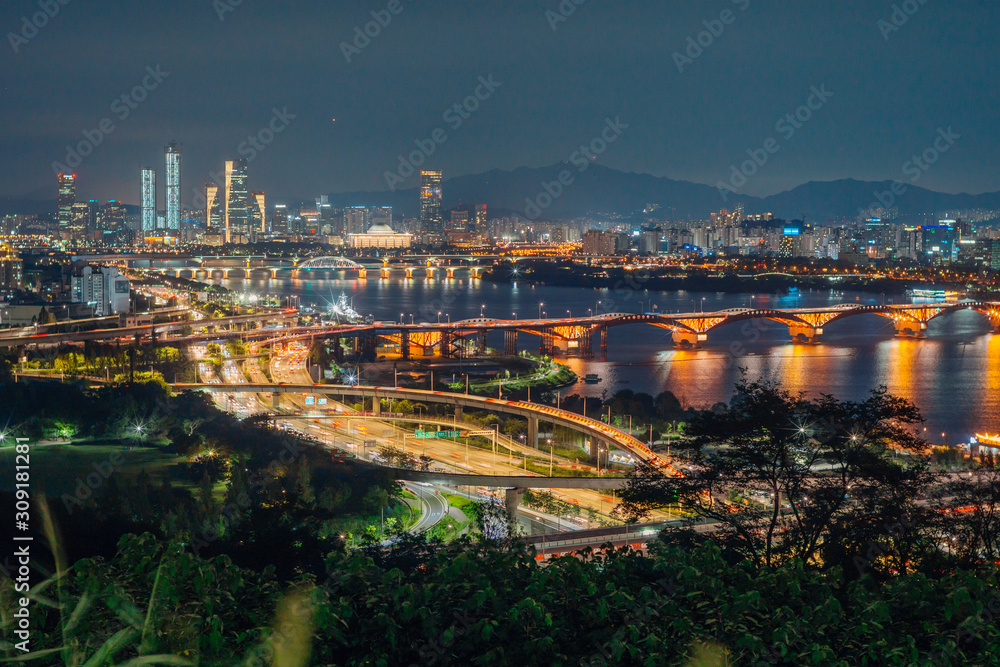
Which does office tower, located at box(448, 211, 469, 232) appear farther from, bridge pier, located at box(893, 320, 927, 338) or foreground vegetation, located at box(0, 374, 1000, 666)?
foreground vegetation, located at box(0, 374, 1000, 666)

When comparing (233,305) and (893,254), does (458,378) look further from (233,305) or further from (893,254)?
(893,254)

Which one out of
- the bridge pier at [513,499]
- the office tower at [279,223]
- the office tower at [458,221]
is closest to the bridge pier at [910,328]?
the bridge pier at [513,499]

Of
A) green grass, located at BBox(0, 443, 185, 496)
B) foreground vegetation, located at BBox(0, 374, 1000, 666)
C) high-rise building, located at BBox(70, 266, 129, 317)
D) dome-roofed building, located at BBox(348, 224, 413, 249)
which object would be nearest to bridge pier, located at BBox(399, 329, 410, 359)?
high-rise building, located at BBox(70, 266, 129, 317)

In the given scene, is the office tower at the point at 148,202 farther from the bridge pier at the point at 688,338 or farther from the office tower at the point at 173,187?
the bridge pier at the point at 688,338

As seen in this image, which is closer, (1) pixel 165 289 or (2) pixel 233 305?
(2) pixel 233 305

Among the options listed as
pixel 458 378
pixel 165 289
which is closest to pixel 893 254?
pixel 165 289

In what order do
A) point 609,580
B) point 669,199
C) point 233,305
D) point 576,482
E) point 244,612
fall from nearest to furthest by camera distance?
point 244,612
point 609,580
point 576,482
point 233,305
point 669,199
